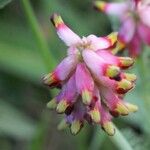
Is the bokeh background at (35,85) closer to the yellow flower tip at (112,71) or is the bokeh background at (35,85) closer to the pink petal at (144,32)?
the pink petal at (144,32)

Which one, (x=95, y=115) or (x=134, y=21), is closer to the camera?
(x=95, y=115)

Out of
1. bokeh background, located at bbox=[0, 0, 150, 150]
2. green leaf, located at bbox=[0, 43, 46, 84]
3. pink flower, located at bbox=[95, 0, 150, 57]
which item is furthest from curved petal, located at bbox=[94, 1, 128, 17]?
green leaf, located at bbox=[0, 43, 46, 84]

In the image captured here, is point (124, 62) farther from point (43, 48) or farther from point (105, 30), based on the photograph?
point (105, 30)

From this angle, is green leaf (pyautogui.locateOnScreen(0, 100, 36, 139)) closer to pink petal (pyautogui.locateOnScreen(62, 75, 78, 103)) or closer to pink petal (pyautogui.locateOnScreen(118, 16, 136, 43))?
pink petal (pyautogui.locateOnScreen(118, 16, 136, 43))

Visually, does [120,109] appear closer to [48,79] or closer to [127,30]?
[48,79]

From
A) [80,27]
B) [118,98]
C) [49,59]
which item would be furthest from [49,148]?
[118,98]

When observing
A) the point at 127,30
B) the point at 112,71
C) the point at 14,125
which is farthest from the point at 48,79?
the point at 14,125

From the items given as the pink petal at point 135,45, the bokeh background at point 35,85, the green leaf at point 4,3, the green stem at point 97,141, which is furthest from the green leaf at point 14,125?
the green leaf at point 4,3
